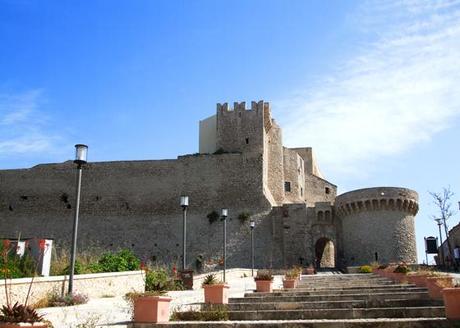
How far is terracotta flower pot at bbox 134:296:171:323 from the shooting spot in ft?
23.6

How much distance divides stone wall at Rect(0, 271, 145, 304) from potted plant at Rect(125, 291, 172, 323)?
2.01 meters

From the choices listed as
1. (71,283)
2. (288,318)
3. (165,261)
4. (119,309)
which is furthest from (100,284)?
(165,261)

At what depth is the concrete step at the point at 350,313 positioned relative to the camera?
7332mm

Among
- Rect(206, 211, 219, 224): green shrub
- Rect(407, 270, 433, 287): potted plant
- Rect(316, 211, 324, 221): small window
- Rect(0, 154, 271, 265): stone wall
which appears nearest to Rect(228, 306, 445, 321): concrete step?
Rect(407, 270, 433, 287): potted plant

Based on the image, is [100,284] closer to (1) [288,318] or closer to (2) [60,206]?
(1) [288,318]

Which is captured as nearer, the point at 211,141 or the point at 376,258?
the point at 376,258

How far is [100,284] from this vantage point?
12.2 meters

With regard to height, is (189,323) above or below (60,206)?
below

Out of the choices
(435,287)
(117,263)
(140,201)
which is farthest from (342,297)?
(140,201)

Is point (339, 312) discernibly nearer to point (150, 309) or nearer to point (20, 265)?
point (150, 309)

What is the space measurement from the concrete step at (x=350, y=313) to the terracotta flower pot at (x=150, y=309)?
1.33 meters

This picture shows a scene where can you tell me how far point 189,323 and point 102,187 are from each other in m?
31.0

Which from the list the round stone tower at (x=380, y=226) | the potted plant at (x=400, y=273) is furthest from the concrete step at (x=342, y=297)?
the round stone tower at (x=380, y=226)

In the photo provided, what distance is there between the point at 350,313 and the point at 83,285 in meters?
6.75
